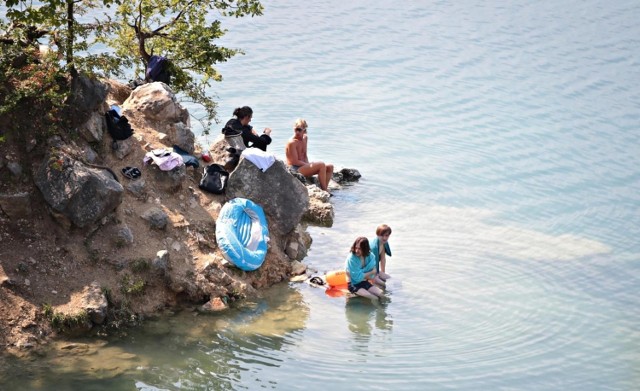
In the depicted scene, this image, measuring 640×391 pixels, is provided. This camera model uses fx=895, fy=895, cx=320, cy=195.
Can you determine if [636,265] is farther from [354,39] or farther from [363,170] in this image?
[354,39]

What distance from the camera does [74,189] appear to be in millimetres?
14453

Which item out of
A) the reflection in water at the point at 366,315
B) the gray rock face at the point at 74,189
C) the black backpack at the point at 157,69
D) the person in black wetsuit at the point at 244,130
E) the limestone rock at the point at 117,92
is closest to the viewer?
the gray rock face at the point at 74,189

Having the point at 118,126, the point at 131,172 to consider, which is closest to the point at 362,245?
the point at 131,172

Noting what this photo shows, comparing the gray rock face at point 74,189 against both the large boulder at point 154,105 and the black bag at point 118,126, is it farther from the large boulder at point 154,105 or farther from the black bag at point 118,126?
the large boulder at point 154,105

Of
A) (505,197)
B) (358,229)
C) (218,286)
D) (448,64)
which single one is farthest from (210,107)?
(448,64)

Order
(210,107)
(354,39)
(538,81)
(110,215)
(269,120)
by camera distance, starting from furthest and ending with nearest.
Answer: (354,39) < (538,81) < (269,120) < (210,107) < (110,215)

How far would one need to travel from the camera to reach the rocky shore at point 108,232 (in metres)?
13.8

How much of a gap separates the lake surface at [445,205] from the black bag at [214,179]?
2297 mm

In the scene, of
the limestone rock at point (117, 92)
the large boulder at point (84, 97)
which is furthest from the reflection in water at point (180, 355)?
the limestone rock at point (117, 92)

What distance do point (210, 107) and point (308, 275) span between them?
5.26 meters

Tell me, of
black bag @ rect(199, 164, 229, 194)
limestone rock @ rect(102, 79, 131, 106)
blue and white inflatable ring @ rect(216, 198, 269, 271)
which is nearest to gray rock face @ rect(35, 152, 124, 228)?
blue and white inflatable ring @ rect(216, 198, 269, 271)

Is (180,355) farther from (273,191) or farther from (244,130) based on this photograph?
(244,130)

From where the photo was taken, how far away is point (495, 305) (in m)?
16.5

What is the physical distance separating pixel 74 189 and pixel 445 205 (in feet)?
31.8
